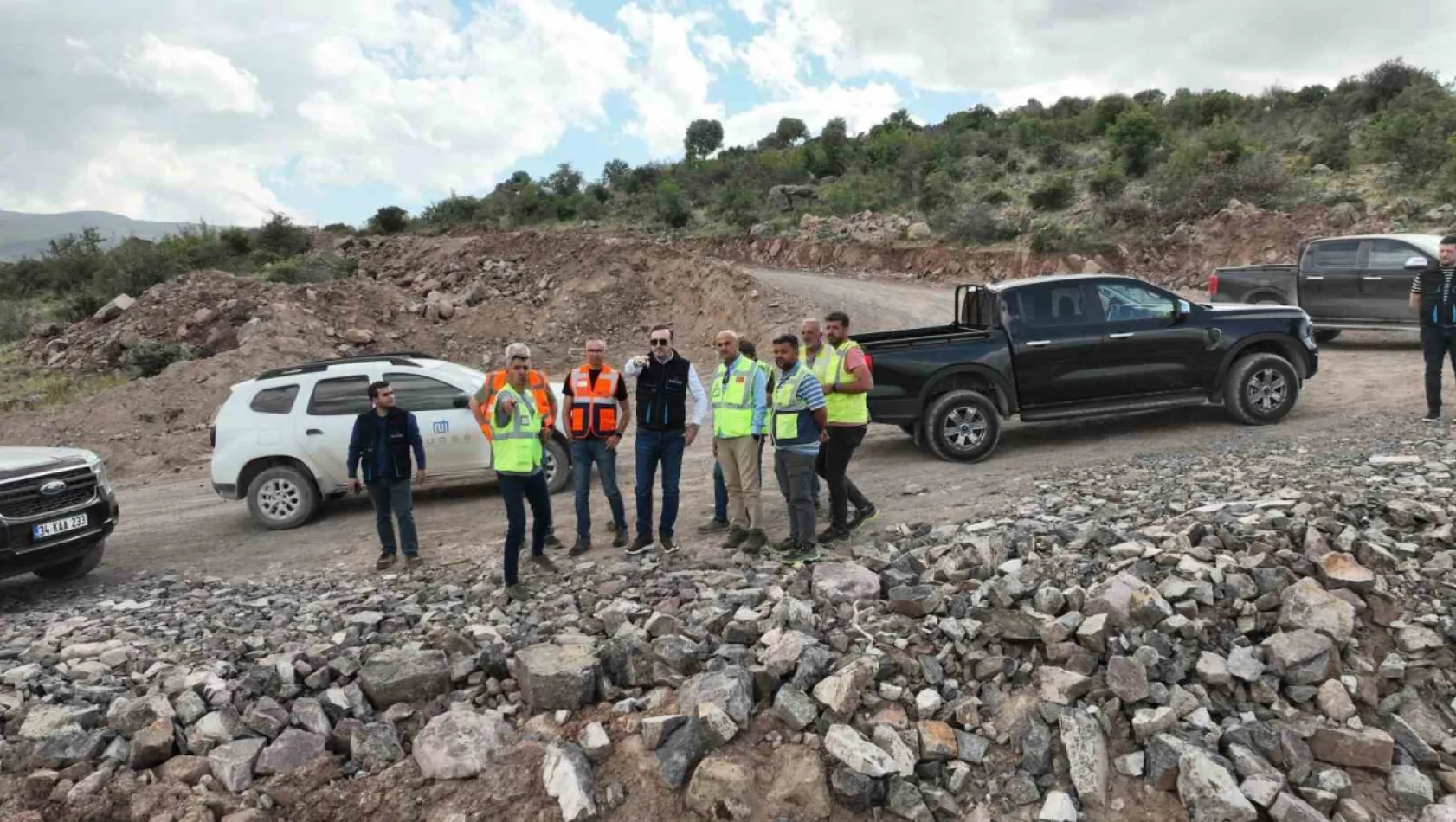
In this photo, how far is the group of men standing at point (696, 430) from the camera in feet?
19.8

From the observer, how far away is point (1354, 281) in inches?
498

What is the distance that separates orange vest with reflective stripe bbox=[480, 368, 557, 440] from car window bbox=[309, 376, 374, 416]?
2.49 m

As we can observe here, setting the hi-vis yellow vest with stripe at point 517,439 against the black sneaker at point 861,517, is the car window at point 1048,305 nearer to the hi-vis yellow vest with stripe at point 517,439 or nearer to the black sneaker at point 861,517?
the black sneaker at point 861,517

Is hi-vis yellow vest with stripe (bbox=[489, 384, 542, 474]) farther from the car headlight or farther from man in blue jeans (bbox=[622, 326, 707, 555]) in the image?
the car headlight

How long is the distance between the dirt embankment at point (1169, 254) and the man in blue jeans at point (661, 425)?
12.7 meters

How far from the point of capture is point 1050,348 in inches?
342

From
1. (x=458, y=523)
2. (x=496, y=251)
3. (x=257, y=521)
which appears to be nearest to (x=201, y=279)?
(x=496, y=251)

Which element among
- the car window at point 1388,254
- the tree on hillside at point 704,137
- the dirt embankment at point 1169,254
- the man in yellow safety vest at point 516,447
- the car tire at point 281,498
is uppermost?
the tree on hillside at point 704,137

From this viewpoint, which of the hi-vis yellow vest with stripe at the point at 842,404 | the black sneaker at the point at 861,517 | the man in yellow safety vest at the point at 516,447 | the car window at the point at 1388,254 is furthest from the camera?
the car window at the point at 1388,254

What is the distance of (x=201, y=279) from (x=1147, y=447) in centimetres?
2197

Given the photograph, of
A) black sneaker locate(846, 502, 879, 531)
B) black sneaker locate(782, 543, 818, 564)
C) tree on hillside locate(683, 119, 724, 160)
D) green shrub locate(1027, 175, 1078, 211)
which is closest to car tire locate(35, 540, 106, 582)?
black sneaker locate(782, 543, 818, 564)

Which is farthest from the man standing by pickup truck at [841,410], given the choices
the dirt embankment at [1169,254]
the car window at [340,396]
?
the dirt embankment at [1169,254]

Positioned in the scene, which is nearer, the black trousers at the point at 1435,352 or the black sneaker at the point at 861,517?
the black sneaker at the point at 861,517

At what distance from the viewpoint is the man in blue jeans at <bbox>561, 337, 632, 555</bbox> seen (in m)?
6.81
